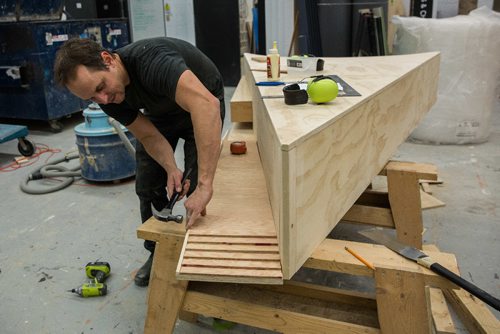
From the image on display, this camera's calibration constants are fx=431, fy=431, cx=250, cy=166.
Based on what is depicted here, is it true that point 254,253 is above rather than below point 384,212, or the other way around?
above

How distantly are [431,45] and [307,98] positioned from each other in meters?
2.61

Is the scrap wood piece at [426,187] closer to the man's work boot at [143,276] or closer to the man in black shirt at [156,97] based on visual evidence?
the man in black shirt at [156,97]

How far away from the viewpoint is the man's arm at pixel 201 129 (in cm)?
137

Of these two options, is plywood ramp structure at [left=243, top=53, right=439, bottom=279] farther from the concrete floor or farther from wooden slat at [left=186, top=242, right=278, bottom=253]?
the concrete floor

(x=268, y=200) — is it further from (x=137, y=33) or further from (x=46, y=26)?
(x=137, y=33)

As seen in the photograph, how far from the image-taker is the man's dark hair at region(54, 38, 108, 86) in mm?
1367

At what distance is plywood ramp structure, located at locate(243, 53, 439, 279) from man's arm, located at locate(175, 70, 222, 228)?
0.18m

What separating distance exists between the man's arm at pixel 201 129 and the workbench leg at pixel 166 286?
0.36 ft

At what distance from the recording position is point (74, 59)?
137 centimetres

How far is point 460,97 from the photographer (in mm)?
3664

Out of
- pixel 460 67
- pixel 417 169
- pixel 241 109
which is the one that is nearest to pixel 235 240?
pixel 417 169

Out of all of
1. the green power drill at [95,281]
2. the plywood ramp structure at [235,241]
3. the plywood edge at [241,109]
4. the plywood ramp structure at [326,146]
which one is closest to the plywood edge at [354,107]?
the plywood ramp structure at [326,146]

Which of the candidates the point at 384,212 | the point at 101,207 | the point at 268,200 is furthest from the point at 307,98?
the point at 101,207

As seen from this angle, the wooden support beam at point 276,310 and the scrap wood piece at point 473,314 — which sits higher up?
the wooden support beam at point 276,310
